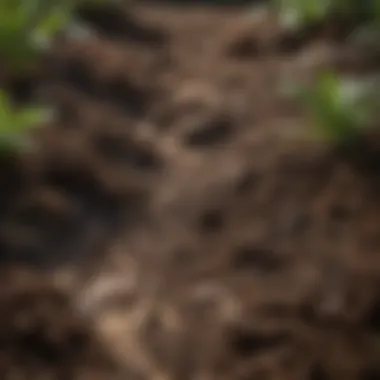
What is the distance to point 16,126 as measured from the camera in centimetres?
191

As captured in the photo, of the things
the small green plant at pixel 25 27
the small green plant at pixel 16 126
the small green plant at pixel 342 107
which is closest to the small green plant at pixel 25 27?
the small green plant at pixel 25 27

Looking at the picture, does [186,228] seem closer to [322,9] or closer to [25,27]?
[25,27]

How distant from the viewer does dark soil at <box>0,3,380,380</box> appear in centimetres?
147

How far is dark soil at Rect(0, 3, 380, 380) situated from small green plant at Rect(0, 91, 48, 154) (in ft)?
0.17

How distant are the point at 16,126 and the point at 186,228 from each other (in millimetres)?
517

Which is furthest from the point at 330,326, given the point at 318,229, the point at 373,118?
the point at 373,118

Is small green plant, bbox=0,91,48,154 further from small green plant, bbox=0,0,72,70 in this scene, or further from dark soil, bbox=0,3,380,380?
small green plant, bbox=0,0,72,70

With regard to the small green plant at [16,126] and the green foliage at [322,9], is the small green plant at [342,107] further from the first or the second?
the small green plant at [16,126]

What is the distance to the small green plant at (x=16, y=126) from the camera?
1.90m

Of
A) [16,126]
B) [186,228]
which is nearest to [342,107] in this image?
[186,228]

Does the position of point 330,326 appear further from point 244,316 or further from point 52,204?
point 52,204

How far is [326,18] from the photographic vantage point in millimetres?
2869

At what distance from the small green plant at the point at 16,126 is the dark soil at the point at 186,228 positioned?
0.17 ft

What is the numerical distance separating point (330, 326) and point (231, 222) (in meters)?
0.49
